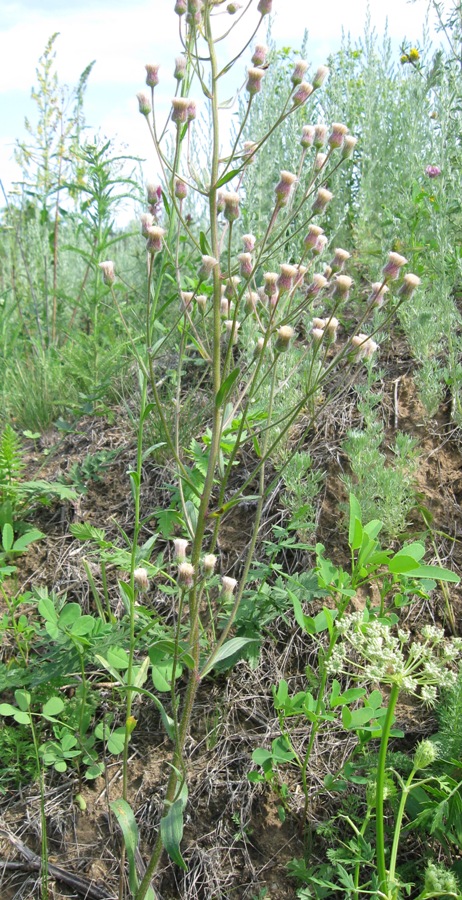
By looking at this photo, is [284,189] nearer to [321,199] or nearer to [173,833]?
[321,199]

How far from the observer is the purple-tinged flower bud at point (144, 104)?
67.1 inches

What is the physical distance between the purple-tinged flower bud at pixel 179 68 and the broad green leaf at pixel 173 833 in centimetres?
166

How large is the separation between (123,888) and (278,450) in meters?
1.44

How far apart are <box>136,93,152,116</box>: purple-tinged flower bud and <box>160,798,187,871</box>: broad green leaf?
1.60m

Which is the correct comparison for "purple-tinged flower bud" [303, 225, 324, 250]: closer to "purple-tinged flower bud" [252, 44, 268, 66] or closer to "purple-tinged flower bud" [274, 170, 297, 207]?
"purple-tinged flower bud" [274, 170, 297, 207]

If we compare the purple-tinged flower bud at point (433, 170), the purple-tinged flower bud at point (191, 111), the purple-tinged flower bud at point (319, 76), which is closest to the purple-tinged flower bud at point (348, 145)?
the purple-tinged flower bud at point (319, 76)

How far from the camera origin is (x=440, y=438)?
8.86 ft

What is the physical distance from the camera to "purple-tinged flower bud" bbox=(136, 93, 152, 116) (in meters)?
1.70

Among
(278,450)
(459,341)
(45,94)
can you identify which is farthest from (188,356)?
(45,94)

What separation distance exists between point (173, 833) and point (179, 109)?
1567 millimetres

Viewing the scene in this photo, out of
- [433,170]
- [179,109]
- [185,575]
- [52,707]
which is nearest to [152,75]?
[179,109]

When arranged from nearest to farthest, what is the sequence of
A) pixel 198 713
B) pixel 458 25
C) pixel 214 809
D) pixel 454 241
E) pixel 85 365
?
pixel 214 809 < pixel 198 713 < pixel 85 365 < pixel 454 241 < pixel 458 25

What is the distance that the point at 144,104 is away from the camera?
1.71 metres

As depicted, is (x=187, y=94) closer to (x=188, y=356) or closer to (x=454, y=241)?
(x=188, y=356)
